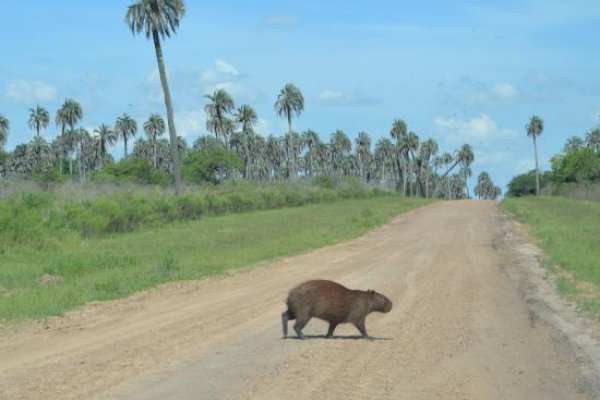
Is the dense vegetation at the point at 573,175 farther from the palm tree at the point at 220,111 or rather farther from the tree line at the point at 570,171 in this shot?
the palm tree at the point at 220,111

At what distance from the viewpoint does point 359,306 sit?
11.4 m

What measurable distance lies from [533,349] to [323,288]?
9.69 feet

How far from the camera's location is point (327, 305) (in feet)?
36.2

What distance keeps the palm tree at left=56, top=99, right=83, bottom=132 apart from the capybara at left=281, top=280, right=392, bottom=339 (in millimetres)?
94641

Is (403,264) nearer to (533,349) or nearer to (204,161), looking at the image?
(533,349)

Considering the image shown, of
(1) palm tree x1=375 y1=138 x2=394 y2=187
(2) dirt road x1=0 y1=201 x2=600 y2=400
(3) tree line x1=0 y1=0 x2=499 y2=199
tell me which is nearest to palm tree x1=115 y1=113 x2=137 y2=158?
(3) tree line x1=0 y1=0 x2=499 y2=199

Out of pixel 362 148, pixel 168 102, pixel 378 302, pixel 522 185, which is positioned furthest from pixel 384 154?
pixel 378 302

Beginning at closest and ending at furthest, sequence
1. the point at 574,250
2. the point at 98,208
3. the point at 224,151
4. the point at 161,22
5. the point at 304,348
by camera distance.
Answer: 1. the point at 304,348
2. the point at 574,250
3. the point at 98,208
4. the point at 161,22
5. the point at 224,151

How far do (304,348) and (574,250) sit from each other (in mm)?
15336

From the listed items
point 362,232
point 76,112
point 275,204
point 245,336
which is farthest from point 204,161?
point 245,336

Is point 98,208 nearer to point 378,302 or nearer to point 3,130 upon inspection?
point 378,302

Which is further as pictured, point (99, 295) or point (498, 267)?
point (498, 267)

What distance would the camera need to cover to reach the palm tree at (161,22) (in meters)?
50.8

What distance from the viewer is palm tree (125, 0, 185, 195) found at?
5081 centimetres
